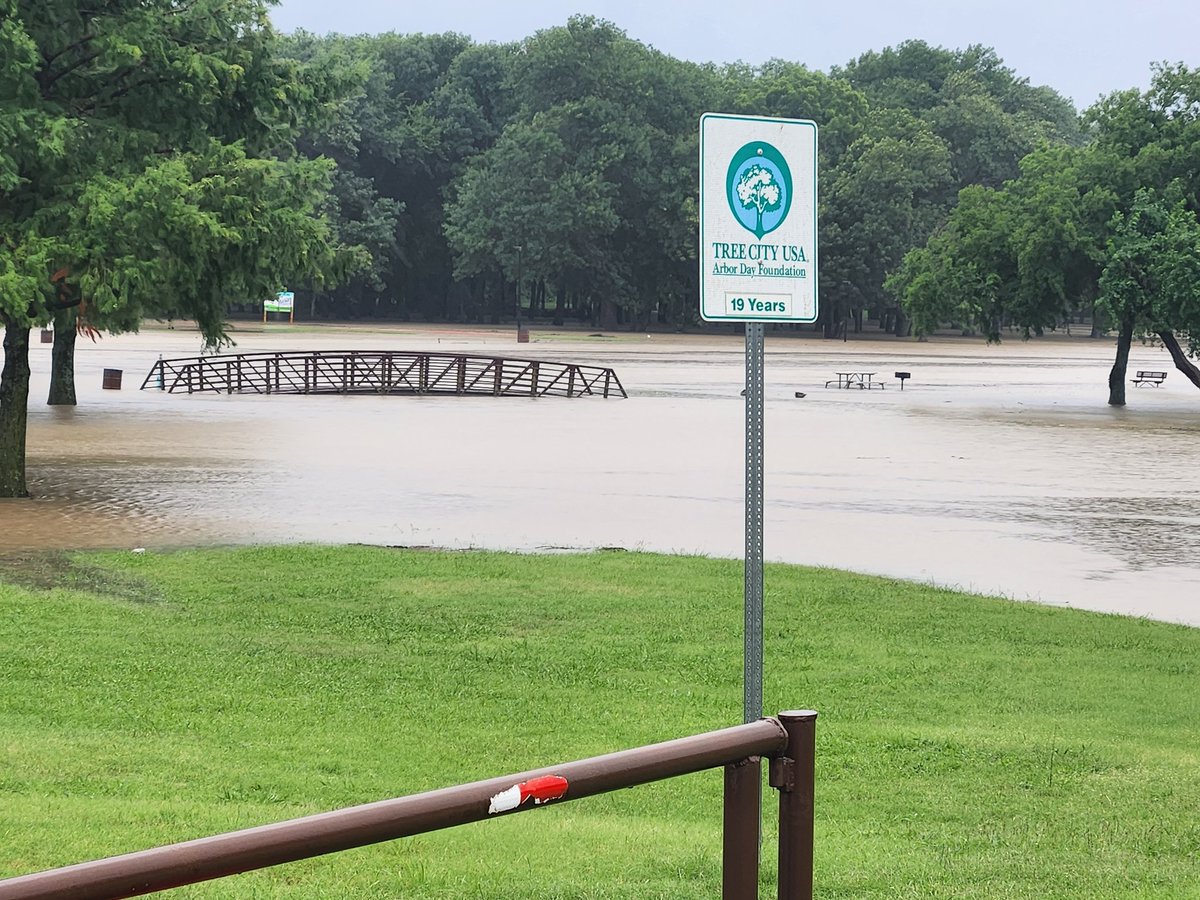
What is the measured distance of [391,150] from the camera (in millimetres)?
109938

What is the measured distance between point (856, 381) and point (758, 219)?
5239 cm

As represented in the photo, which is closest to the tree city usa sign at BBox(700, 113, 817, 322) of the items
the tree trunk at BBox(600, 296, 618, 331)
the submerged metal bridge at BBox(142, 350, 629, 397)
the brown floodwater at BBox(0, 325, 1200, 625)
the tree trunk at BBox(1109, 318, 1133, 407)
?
the brown floodwater at BBox(0, 325, 1200, 625)

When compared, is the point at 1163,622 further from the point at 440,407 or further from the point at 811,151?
the point at 440,407

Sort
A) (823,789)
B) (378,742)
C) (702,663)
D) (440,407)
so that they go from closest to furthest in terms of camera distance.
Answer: (823,789)
(378,742)
(702,663)
(440,407)

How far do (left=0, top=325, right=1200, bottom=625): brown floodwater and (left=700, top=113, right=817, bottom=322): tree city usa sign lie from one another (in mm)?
9725

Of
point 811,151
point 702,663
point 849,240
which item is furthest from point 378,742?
point 849,240

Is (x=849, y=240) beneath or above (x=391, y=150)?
beneath

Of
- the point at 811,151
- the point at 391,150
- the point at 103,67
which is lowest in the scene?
the point at 811,151

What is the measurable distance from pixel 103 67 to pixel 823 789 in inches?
659

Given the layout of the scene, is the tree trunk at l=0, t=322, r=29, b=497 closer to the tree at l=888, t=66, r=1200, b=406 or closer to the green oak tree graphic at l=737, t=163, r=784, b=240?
the green oak tree graphic at l=737, t=163, r=784, b=240

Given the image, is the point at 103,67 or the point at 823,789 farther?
the point at 103,67

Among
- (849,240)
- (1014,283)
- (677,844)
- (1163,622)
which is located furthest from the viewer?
(849,240)

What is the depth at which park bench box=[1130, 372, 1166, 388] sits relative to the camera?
57.9 metres

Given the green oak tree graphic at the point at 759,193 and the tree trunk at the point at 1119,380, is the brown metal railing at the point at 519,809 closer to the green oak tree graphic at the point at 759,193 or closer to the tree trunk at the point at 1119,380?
the green oak tree graphic at the point at 759,193
